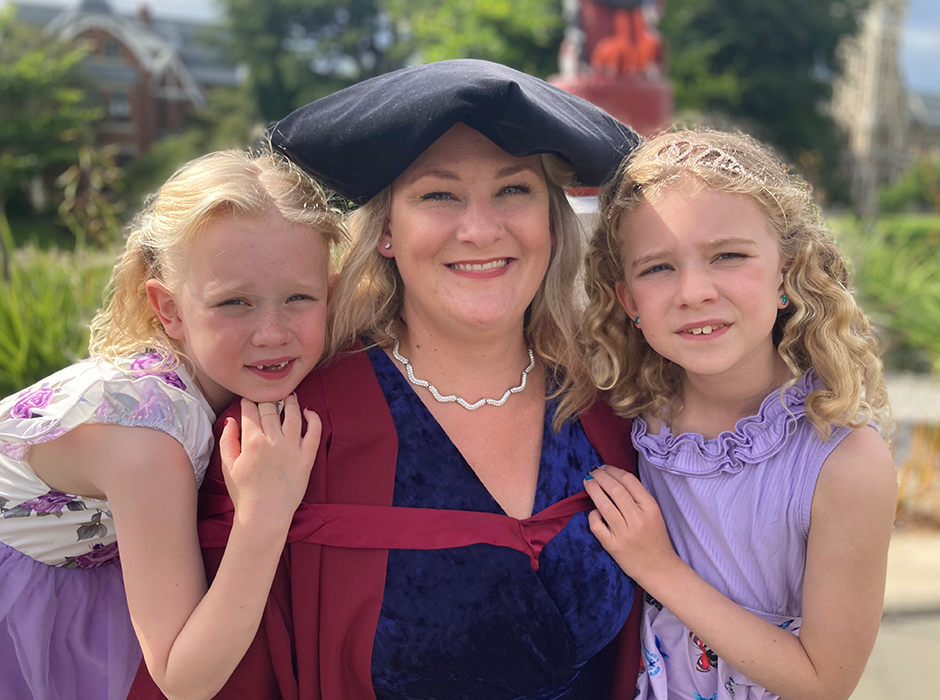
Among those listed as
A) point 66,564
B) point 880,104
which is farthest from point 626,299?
point 880,104

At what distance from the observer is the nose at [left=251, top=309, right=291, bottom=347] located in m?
1.51

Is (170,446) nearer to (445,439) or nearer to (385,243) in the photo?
(445,439)

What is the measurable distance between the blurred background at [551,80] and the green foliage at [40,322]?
10 millimetres

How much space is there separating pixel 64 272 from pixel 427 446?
3514mm

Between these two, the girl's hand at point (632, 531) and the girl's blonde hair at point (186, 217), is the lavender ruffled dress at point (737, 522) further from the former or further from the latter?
the girl's blonde hair at point (186, 217)

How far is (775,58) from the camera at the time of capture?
24734 millimetres

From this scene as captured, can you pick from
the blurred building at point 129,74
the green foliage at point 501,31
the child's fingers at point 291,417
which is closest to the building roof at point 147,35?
the blurred building at point 129,74

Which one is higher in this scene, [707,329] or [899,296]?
[899,296]

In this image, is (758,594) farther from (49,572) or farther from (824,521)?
(49,572)

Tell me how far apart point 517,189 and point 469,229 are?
166 mm

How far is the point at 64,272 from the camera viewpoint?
170 inches

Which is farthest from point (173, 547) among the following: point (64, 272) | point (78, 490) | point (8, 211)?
point (8, 211)

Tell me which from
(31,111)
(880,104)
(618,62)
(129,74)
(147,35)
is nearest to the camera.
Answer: (618,62)

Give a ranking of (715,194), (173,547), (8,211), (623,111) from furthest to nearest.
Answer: (8,211) < (623,111) < (715,194) < (173,547)
